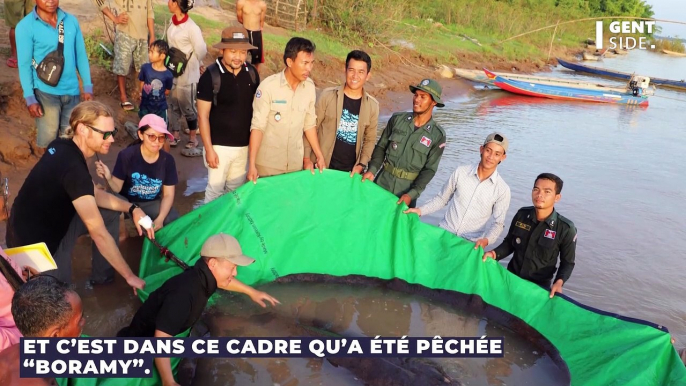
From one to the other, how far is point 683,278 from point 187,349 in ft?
18.6

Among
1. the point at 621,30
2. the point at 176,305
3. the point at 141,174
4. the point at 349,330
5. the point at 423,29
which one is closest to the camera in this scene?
the point at 176,305

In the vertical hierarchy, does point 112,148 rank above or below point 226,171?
below

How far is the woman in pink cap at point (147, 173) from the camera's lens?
13.6 feet

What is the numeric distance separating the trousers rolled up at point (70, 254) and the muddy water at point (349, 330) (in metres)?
0.97

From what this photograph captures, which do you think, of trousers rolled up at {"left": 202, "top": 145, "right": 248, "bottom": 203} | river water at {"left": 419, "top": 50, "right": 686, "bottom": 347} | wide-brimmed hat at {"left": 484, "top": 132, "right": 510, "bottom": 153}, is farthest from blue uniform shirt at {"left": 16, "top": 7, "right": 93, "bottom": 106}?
river water at {"left": 419, "top": 50, "right": 686, "bottom": 347}

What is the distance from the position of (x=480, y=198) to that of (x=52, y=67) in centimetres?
380

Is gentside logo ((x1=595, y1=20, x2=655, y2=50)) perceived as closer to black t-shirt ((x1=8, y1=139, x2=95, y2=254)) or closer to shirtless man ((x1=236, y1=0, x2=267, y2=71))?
shirtless man ((x1=236, y1=0, x2=267, y2=71))

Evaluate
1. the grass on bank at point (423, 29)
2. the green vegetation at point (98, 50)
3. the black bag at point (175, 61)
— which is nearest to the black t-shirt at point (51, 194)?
the black bag at point (175, 61)

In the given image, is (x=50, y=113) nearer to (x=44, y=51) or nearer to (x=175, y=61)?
(x=44, y=51)

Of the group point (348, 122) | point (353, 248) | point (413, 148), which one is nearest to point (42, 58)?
point (348, 122)

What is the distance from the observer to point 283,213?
4383 millimetres

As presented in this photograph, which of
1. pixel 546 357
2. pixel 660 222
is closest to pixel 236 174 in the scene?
pixel 546 357

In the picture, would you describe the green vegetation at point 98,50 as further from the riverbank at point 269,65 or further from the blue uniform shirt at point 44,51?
the blue uniform shirt at point 44,51

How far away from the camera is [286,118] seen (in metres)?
4.48
